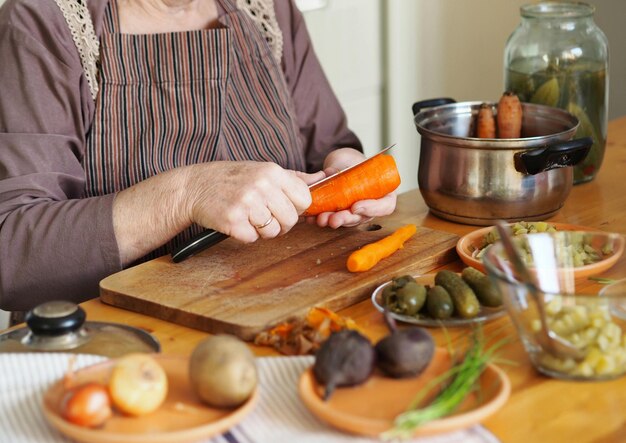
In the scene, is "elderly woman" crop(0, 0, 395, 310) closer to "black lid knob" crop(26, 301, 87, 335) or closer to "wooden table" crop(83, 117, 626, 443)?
"wooden table" crop(83, 117, 626, 443)

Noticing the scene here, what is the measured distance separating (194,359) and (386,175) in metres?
0.75

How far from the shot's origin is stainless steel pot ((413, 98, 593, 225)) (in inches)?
62.5

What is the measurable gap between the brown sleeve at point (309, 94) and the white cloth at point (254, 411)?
1.02 metres

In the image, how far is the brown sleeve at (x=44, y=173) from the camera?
60.0 inches

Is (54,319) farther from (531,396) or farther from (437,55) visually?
(437,55)

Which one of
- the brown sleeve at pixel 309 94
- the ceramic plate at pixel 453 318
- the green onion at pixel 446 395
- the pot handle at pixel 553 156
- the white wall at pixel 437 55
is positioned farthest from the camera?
the white wall at pixel 437 55

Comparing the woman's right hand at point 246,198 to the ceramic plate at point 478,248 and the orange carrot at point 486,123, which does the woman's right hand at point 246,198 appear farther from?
the orange carrot at point 486,123

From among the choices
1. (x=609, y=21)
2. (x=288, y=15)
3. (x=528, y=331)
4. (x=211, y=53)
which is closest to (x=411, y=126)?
(x=609, y=21)

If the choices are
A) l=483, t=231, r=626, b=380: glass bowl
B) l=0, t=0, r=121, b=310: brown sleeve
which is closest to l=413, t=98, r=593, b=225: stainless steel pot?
l=483, t=231, r=626, b=380: glass bowl

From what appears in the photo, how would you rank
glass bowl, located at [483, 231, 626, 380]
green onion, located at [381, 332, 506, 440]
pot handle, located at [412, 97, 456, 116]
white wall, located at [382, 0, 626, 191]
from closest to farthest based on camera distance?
green onion, located at [381, 332, 506, 440] → glass bowl, located at [483, 231, 626, 380] → pot handle, located at [412, 97, 456, 116] → white wall, located at [382, 0, 626, 191]

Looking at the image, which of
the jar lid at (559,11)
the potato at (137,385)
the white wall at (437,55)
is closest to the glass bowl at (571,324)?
the potato at (137,385)

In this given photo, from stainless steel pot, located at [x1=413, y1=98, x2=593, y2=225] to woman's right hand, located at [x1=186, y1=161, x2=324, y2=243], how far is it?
0.29 m

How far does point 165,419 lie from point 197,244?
1.82 ft

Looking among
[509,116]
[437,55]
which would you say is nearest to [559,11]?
[509,116]
